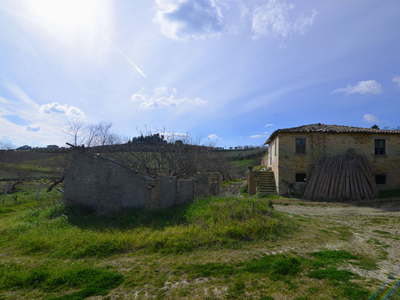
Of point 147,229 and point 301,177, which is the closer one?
point 147,229

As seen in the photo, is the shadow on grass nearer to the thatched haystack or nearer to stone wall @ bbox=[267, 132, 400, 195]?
stone wall @ bbox=[267, 132, 400, 195]

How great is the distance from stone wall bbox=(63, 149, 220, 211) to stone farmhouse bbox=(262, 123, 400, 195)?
31.6 feet

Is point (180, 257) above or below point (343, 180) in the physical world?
below

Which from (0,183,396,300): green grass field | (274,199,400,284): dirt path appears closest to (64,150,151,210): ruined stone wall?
(0,183,396,300): green grass field

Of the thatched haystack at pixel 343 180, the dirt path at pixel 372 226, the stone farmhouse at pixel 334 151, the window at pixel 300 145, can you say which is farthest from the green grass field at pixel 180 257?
the window at pixel 300 145

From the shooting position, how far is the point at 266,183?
1783 centimetres

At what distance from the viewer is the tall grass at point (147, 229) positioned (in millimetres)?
5363

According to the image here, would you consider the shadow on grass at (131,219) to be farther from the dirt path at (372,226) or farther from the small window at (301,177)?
the small window at (301,177)

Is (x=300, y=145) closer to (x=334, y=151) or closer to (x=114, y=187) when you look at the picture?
(x=334, y=151)

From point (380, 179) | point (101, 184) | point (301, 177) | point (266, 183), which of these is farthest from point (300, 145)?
point (101, 184)

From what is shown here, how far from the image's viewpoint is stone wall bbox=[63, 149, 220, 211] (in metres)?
A: 7.90

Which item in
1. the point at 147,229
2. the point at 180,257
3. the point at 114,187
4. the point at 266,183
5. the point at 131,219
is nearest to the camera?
the point at 180,257

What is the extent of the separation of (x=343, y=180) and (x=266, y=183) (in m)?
5.42

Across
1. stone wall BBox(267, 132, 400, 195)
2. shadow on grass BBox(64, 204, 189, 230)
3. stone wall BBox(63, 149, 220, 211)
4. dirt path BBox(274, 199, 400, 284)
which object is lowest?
dirt path BBox(274, 199, 400, 284)
